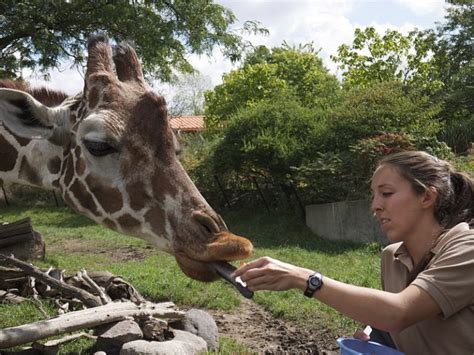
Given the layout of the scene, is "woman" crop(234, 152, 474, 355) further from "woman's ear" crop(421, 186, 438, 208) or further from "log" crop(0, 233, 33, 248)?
"log" crop(0, 233, 33, 248)

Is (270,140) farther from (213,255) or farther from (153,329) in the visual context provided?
(213,255)

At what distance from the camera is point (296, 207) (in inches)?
526

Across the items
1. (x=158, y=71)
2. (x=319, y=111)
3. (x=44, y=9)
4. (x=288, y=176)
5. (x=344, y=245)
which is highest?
(x=44, y=9)

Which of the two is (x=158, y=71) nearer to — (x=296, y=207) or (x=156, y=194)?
(x=296, y=207)

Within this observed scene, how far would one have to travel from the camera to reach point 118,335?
429 cm

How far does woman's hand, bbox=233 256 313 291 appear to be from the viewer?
2029 mm

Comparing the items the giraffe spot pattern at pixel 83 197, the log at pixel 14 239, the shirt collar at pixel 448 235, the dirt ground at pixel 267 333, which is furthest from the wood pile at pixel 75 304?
the shirt collar at pixel 448 235

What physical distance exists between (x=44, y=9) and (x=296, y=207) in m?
7.16

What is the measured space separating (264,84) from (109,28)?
11933mm

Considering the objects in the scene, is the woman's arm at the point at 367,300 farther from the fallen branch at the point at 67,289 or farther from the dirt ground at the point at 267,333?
the fallen branch at the point at 67,289

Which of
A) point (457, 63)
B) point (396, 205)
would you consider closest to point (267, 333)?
point (396, 205)

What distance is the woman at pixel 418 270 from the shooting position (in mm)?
2010

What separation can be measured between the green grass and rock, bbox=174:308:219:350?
0.40ft

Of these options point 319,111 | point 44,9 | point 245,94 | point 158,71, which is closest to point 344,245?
point 319,111
